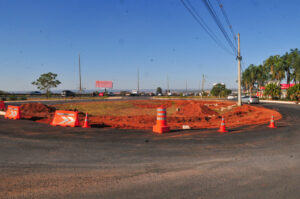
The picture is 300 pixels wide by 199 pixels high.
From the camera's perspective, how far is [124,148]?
22.7 ft

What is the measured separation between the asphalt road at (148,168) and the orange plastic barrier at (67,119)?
313cm

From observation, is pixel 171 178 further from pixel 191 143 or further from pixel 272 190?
pixel 191 143

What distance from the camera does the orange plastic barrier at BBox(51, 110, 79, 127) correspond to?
1146 cm

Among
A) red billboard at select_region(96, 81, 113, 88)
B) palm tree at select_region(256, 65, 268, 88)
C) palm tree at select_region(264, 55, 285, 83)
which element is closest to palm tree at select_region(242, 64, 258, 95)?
palm tree at select_region(256, 65, 268, 88)

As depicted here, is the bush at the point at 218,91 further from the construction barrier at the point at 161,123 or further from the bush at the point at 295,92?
the construction barrier at the point at 161,123

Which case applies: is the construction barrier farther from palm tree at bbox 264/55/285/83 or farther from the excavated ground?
palm tree at bbox 264/55/285/83

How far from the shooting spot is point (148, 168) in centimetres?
502

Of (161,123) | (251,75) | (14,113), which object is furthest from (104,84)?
(161,123)

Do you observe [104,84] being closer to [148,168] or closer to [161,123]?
[161,123]

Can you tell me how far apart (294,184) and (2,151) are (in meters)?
7.74

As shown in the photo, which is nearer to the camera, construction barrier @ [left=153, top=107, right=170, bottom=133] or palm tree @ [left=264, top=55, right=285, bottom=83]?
construction barrier @ [left=153, top=107, right=170, bottom=133]

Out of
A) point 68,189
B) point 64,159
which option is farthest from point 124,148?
point 68,189

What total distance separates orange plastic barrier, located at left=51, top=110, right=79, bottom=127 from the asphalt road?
3129mm

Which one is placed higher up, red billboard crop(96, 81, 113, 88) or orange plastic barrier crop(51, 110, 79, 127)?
red billboard crop(96, 81, 113, 88)
